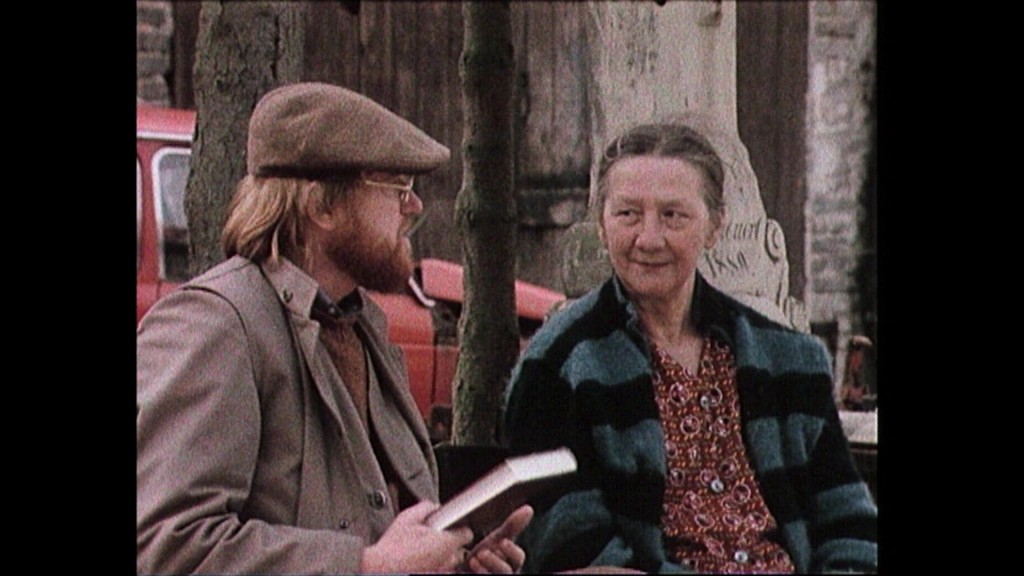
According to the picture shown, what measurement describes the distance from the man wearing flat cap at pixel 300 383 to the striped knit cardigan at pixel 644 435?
15 centimetres

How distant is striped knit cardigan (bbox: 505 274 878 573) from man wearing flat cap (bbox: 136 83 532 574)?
0.15 m

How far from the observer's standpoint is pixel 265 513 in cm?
392

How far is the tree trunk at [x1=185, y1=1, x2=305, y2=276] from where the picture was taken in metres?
4.61

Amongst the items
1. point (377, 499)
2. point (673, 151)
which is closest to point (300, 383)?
point (377, 499)

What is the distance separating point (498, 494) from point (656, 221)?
62 cm

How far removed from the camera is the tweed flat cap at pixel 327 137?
13.2 ft

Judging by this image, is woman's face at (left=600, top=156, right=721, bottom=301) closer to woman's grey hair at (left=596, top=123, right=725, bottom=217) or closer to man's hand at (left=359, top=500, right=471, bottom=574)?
woman's grey hair at (left=596, top=123, right=725, bottom=217)

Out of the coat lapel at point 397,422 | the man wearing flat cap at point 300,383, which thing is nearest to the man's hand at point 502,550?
the man wearing flat cap at point 300,383

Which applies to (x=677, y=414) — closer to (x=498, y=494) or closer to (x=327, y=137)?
(x=498, y=494)

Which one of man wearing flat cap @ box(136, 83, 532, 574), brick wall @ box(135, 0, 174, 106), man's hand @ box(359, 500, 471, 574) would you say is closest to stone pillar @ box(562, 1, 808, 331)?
man wearing flat cap @ box(136, 83, 532, 574)

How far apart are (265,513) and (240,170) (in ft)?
3.21

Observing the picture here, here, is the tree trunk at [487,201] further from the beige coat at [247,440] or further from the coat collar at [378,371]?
the beige coat at [247,440]

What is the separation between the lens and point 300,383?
3.95 metres
